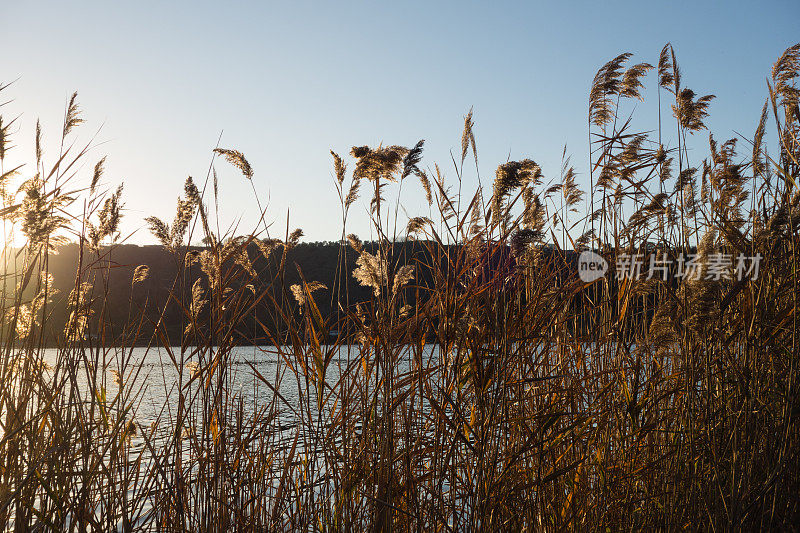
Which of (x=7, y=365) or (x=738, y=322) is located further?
(x=738, y=322)

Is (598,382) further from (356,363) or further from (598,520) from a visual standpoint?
(356,363)

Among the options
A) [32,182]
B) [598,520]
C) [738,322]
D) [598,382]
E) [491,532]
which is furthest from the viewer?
[598,382]

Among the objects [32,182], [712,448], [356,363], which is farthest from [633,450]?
[32,182]

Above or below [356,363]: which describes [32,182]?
above

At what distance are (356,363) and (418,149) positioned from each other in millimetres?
817

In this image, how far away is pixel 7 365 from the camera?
2.01m

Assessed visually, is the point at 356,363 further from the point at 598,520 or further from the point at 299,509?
the point at 598,520

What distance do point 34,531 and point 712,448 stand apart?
214cm

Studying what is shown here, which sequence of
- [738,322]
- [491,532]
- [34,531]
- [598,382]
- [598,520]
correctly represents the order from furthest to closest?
[598,382] → [738,322] → [598,520] → [491,532] → [34,531]

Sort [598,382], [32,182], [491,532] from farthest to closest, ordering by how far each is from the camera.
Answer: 1. [598,382]
2. [32,182]
3. [491,532]

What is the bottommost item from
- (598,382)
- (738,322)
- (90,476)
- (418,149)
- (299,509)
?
(299,509)

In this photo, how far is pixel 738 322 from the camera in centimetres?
232

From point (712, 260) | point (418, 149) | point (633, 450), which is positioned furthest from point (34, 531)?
point (712, 260)

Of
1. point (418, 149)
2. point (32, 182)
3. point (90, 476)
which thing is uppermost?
point (418, 149)
